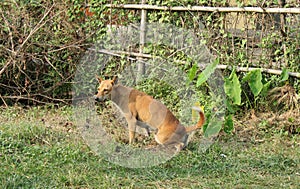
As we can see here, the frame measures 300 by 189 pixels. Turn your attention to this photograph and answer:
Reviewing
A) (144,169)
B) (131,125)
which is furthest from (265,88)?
(144,169)

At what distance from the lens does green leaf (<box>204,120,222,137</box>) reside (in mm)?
4956

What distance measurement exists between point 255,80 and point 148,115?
3.83 ft

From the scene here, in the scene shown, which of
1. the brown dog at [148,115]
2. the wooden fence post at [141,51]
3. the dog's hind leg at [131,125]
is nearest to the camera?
the brown dog at [148,115]

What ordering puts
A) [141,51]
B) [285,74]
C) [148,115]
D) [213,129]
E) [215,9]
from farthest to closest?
1. [141,51]
2. [215,9]
3. [285,74]
4. [148,115]
5. [213,129]

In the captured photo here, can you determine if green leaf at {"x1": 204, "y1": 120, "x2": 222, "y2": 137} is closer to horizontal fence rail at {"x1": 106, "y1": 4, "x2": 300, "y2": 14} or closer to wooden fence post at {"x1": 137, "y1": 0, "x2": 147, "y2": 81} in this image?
horizontal fence rail at {"x1": 106, "y1": 4, "x2": 300, "y2": 14}

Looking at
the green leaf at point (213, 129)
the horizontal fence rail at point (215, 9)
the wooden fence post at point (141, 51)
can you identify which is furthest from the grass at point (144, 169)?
the wooden fence post at point (141, 51)

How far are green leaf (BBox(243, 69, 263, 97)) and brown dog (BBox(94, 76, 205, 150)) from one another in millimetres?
614

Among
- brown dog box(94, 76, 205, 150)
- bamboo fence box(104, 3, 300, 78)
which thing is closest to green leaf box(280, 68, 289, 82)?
bamboo fence box(104, 3, 300, 78)

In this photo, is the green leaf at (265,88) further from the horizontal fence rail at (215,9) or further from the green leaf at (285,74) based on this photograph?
the horizontal fence rail at (215,9)

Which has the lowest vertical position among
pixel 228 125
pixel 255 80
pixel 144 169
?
pixel 144 169

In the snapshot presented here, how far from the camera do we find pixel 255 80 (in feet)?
17.0

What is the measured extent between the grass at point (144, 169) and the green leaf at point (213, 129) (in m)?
0.14

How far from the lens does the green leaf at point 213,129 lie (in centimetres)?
496

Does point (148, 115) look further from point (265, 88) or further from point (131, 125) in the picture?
point (265, 88)
